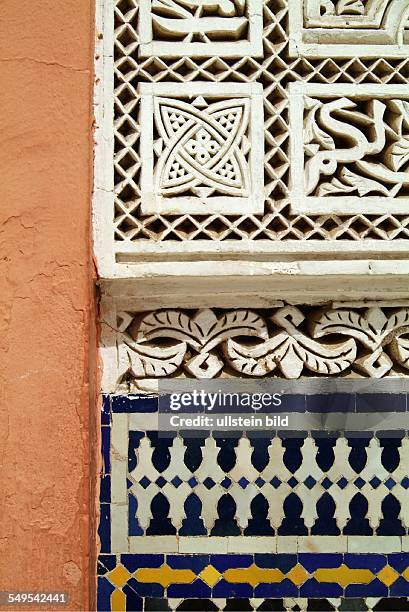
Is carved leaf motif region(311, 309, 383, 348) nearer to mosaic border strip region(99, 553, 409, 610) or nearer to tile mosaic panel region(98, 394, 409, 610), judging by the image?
tile mosaic panel region(98, 394, 409, 610)

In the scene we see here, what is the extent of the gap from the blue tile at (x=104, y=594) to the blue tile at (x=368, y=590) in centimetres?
66

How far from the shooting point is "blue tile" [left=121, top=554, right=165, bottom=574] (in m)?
1.94

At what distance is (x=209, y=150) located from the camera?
78.6 inches

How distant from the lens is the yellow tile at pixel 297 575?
1946 mm

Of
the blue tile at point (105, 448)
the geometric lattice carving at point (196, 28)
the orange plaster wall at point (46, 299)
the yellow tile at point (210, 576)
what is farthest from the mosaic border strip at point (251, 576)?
the geometric lattice carving at point (196, 28)

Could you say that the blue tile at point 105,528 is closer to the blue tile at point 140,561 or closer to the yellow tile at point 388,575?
the blue tile at point 140,561

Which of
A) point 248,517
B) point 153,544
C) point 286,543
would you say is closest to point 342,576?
point 286,543

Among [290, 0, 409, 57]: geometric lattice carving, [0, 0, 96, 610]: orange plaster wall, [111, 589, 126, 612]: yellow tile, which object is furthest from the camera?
[290, 0, 409, 57]: geometric lattice carving

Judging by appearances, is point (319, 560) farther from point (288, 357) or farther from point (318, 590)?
point (288, 357)

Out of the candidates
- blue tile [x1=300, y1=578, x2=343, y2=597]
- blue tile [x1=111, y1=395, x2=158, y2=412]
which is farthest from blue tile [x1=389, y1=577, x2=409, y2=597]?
blue tile [x1=111, y1=395, x2=158, y2=412]

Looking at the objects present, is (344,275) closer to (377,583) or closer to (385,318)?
(385,318)

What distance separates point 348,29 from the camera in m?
2.05

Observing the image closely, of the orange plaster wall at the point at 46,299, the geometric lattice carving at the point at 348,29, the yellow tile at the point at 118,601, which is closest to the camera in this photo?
the orange plaster wall at the point at 46,299

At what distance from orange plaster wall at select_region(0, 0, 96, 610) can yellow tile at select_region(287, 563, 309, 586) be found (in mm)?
555
